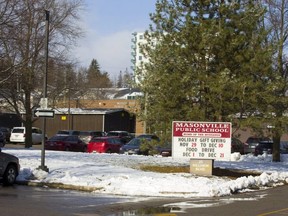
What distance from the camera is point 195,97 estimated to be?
21719mm

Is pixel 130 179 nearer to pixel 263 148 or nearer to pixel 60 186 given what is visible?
pixel 60 186

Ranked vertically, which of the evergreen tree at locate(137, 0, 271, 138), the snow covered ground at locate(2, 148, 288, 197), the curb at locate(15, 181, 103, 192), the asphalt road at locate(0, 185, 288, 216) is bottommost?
the asphalt road at locate(0, 185, 288, 216)

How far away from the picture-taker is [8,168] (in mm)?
17547

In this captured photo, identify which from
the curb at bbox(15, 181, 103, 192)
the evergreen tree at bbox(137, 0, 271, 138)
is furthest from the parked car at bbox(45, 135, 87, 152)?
the curb at bbox(15, 181, 103, 192)

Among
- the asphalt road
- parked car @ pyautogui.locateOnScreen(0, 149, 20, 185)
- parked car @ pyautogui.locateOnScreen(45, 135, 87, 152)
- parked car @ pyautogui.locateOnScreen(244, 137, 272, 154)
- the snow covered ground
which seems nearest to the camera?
the asphalt road

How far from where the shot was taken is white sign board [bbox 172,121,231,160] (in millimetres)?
20922

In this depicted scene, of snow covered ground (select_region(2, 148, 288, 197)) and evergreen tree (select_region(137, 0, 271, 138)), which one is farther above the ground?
evergreen tree (select_region(137, 0, 271, 138))

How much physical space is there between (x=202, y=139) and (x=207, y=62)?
3214mm

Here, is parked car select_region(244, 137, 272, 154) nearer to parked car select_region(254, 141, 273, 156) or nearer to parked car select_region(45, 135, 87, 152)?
parked car select_region(254, 141, 273, 156)

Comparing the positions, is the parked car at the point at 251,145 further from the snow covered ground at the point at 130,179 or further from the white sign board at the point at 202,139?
the white sign board at the point at 202,139

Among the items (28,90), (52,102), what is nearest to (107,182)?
(28,90)

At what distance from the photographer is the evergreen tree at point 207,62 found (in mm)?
20875

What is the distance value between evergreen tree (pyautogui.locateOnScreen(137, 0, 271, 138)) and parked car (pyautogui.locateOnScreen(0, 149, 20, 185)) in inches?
267

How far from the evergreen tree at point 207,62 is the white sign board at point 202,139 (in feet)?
1.97
